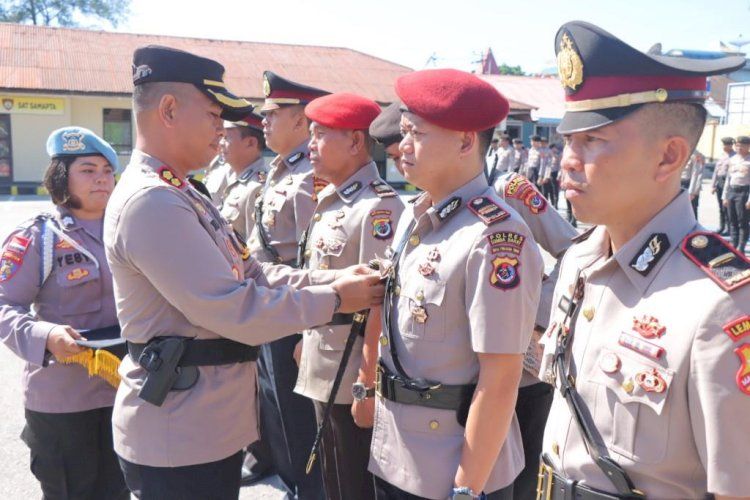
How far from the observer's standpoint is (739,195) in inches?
472

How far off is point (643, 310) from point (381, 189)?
1893mm

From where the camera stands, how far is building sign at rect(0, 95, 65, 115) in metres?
20.8

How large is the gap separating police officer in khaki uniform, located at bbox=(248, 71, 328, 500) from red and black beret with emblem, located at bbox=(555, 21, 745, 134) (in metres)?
2.61

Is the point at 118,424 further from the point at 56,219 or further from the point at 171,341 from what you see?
the point at 56,219

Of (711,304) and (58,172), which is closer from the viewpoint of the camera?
(711,304)

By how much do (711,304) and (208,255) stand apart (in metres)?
1.44

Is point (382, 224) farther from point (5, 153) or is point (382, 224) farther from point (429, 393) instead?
point (5, 153)

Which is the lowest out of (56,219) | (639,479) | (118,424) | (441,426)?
(118,424)

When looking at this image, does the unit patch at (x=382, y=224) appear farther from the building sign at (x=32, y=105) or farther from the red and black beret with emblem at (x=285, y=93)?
the building sign at (x=32, y=105)

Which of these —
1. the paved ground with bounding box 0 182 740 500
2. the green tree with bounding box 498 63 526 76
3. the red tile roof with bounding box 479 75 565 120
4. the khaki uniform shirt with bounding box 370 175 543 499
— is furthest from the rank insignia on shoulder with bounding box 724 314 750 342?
the green tree with bounding box 498 63 526 76

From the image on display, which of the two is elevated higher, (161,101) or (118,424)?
(161,101)

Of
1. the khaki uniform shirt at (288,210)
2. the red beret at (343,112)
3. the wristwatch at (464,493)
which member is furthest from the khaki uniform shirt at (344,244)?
the wristwatch at (464,493)

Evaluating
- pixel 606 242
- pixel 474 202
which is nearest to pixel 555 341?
pixel 606 242

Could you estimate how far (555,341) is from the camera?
5.77ft
